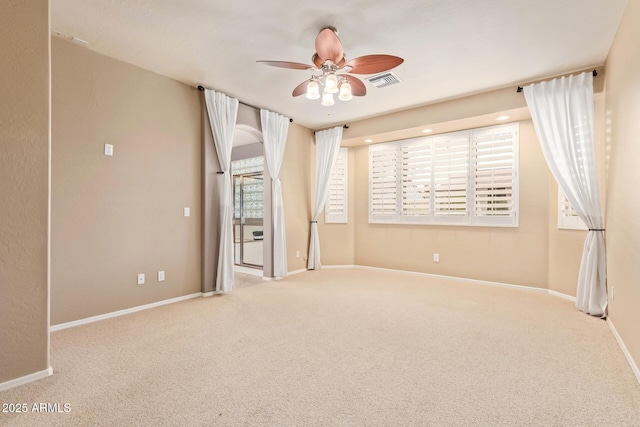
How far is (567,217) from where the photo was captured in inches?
154

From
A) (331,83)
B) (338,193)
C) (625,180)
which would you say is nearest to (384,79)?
(331,83)

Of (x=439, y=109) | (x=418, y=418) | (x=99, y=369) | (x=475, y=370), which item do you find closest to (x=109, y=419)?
(x=99, y=369)

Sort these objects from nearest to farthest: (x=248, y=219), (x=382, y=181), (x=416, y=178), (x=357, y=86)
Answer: (x=357, y=86) → (x=416, y=178) → (x=382, y=181) → (x=248, y=219)

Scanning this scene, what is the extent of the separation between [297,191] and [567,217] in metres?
4.11

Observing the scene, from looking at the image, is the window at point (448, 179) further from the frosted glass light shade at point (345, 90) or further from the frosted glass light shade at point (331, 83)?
the frosted glass light shade at point (331, 83)

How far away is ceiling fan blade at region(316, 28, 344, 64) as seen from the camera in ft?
8.59

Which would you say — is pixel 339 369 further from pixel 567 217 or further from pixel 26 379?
pixel 567 217

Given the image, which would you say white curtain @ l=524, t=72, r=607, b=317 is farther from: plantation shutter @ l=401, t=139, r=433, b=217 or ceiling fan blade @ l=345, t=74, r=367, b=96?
ceiling fan blade @ l=345, t=74, r=367, b=96

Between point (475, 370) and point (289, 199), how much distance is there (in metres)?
4.00

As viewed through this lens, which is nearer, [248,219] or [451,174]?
[451,174]

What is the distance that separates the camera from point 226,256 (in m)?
4.20

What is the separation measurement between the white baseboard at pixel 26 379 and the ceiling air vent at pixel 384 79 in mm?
4138

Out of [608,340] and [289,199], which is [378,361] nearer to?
[608,340]

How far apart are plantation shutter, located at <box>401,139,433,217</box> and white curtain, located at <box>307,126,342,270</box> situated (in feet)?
4.34
